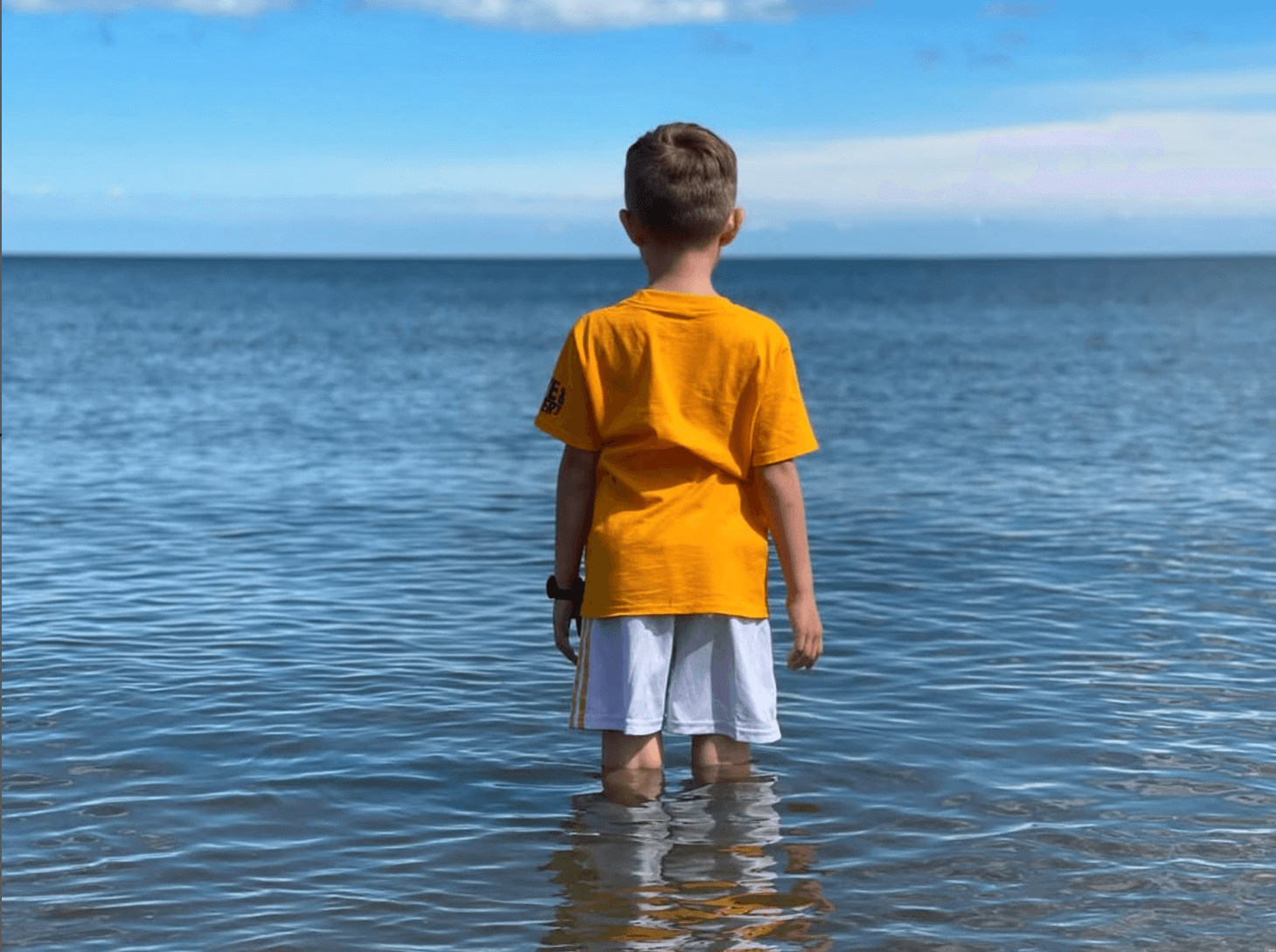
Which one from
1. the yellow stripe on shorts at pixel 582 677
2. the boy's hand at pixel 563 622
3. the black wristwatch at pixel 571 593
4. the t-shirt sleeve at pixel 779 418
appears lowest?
the yellow stripe on shorts at pixel 582 677

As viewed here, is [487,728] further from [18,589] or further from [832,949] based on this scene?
[18,589]

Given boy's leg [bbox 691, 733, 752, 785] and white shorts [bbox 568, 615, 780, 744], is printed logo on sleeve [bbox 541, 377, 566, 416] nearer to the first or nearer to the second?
white shorts [bbox 568, 615, 780, 744]

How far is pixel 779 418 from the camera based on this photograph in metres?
4.51

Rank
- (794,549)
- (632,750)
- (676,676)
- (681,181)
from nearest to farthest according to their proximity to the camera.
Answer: (681,181), (794,549), (676,676), (632,750)

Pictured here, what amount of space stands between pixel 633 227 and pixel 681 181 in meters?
0.23

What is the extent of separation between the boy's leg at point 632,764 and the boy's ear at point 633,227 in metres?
1.62

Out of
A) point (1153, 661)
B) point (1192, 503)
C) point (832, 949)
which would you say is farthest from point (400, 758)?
point (1192, 503)

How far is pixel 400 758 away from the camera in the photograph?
6.31 m

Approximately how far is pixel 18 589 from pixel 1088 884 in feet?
25.9

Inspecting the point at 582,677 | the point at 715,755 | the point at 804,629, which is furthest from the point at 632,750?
the point at 804,629

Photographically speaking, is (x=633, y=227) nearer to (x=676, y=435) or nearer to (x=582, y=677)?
(x=676, y=435)

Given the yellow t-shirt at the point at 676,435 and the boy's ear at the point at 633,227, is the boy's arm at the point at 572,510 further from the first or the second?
the boy's ear at the point at 633,227

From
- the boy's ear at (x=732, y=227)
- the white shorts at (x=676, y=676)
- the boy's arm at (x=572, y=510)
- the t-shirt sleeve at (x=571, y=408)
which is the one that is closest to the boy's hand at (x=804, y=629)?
the white shorts at (x=676, y=676)

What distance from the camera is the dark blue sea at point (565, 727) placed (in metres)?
4.65
